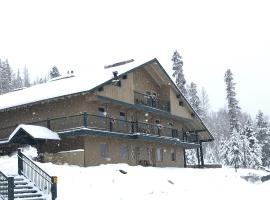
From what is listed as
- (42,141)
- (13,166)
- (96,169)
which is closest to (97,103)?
(42,141)

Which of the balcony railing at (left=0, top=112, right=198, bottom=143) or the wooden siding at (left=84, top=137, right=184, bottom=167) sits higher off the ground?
the balcony railing at (left=0, top=112, right=198, bottom=143)

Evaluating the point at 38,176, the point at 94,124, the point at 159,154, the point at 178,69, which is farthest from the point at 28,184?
the point at 178,69

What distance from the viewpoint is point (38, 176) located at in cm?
2403

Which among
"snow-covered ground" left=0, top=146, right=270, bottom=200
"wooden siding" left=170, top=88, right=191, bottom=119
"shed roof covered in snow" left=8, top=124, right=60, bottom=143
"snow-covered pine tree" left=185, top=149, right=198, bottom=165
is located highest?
"wooden siding" left=170, top=88, right=191, bottom=119

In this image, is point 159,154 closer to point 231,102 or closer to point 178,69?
point 178,69

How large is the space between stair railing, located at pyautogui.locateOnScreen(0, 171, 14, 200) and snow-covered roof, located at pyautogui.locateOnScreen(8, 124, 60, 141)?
10.9 m

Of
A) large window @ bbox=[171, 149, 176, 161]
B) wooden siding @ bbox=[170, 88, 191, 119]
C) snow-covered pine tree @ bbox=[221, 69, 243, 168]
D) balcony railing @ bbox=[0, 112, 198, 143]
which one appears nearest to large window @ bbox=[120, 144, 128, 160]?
balcony railing @ bbox=[0, 112, 198, 143]

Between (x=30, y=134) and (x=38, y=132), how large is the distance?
1058 millimetres

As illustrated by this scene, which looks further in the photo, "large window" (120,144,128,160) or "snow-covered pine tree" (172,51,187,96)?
"snow-covered pine tree" (172,51,187,96)

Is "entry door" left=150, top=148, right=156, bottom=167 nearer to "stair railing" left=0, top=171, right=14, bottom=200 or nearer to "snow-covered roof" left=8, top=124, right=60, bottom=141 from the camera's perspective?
"snow-covered roof" left=8, top=124, right=60, bottom=141

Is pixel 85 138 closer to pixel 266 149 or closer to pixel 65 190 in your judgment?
pixel 65 190

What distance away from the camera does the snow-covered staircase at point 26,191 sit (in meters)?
21.8

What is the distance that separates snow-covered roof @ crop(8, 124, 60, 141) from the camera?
3278 cm

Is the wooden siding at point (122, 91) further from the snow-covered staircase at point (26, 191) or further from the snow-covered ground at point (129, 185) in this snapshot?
the snow-covered staircase at point (26, 191)
